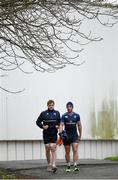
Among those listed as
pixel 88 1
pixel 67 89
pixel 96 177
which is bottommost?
pixel 96 177

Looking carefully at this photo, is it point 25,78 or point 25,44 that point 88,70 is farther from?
point 25,44

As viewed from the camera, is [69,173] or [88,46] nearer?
[69,173]

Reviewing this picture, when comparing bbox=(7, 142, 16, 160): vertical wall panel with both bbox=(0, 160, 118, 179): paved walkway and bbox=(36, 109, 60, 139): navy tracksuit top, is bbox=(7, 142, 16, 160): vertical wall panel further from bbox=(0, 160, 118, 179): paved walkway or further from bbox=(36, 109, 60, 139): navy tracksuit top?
bbox=(36, 109, 60, 139): navy tracksuit top

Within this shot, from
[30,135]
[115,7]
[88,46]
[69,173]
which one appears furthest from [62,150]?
[69,173]

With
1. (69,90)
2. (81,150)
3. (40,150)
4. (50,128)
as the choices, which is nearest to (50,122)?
(50,128)

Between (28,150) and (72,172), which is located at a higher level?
(28,150)

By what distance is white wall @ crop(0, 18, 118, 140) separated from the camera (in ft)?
75.6

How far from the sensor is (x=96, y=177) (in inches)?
639

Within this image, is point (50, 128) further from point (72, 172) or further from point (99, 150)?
point (99, 150)

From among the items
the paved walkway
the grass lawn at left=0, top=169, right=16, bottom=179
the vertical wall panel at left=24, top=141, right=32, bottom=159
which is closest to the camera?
the grass lawn at left=0, top=169, right=16, bottom=179

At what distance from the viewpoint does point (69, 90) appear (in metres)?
24.2

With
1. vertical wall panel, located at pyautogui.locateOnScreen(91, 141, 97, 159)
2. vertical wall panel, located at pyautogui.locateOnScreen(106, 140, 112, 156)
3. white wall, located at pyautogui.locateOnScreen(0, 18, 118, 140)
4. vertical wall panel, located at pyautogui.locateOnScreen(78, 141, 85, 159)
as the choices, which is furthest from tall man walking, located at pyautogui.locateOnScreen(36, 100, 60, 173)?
vertical wall panel, located at pyautogui.locateOnScreen(106, 140, 112, 156)

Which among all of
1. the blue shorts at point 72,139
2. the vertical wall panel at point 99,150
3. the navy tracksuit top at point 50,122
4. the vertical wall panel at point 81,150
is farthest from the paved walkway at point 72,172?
the vertical wall panel at point 99,150

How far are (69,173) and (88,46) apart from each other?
8.11m
